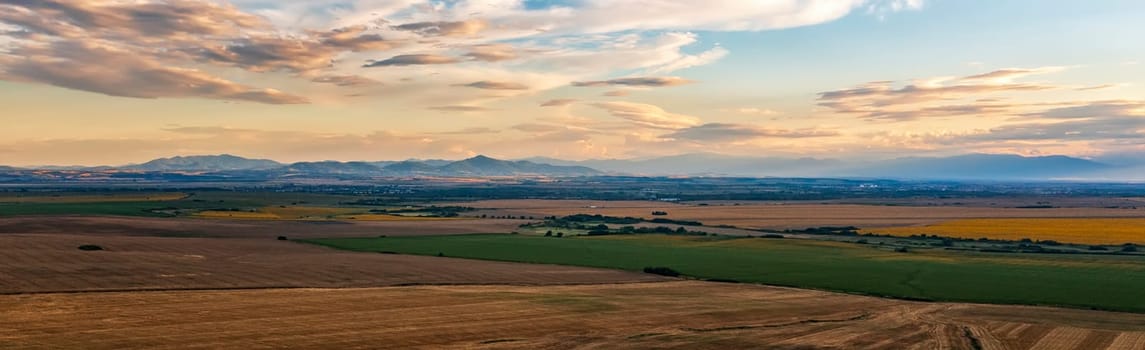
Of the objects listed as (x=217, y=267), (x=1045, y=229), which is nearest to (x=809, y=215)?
(x=1045, y=229)

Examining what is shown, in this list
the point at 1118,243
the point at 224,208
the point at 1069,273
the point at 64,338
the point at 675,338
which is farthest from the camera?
the point at 224,208

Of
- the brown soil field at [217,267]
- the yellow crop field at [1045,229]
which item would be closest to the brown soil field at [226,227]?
the brown soil field at [217,267]

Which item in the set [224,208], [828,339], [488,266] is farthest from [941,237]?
[224,208]

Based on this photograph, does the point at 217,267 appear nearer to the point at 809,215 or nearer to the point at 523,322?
the point at 523,322

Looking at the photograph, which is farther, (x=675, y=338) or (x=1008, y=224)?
(x=1008, y=224)

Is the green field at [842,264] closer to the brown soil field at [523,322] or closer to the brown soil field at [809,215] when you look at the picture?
the brown soil field at [523,322]

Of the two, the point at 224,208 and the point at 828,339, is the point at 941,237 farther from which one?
the point at 224,208
